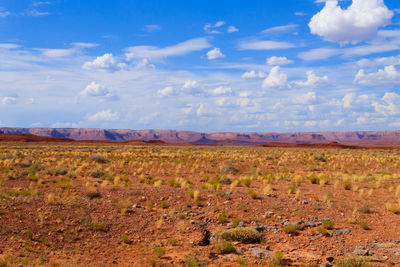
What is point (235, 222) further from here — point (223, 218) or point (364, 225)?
point (364, 225)

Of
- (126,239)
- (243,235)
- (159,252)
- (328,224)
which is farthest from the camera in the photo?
(328,224)

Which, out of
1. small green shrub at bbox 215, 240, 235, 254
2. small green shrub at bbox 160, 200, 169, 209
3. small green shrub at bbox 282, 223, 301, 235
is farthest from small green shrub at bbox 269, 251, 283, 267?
small green shrub at bbox 160, 200, 169, 209

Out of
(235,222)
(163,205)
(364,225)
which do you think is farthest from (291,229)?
(163,205)

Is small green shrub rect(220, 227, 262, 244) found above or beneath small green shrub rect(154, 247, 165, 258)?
above

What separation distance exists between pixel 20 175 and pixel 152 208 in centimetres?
1065

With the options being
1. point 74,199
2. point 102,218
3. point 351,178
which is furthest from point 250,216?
point 351,178

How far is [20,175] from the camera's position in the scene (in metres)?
18.1

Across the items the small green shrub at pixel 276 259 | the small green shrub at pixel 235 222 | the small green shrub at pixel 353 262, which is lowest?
the small green shrub at pixel 276 259

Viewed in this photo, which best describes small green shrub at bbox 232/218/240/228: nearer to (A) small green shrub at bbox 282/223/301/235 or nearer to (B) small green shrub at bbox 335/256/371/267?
(A) small green shrub at bbox 282/223/301/235

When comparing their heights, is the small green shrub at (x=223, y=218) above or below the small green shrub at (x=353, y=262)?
below

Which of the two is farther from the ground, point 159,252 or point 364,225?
point 364,225

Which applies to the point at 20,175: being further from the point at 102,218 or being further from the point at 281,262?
the point at 281,262

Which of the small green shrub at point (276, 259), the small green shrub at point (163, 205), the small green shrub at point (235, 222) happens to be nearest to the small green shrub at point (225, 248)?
the small green shrub at point (276, 259)

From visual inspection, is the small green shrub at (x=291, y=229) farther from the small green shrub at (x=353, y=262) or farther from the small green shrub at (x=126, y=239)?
the small green shrub at (x=126, y=239)
